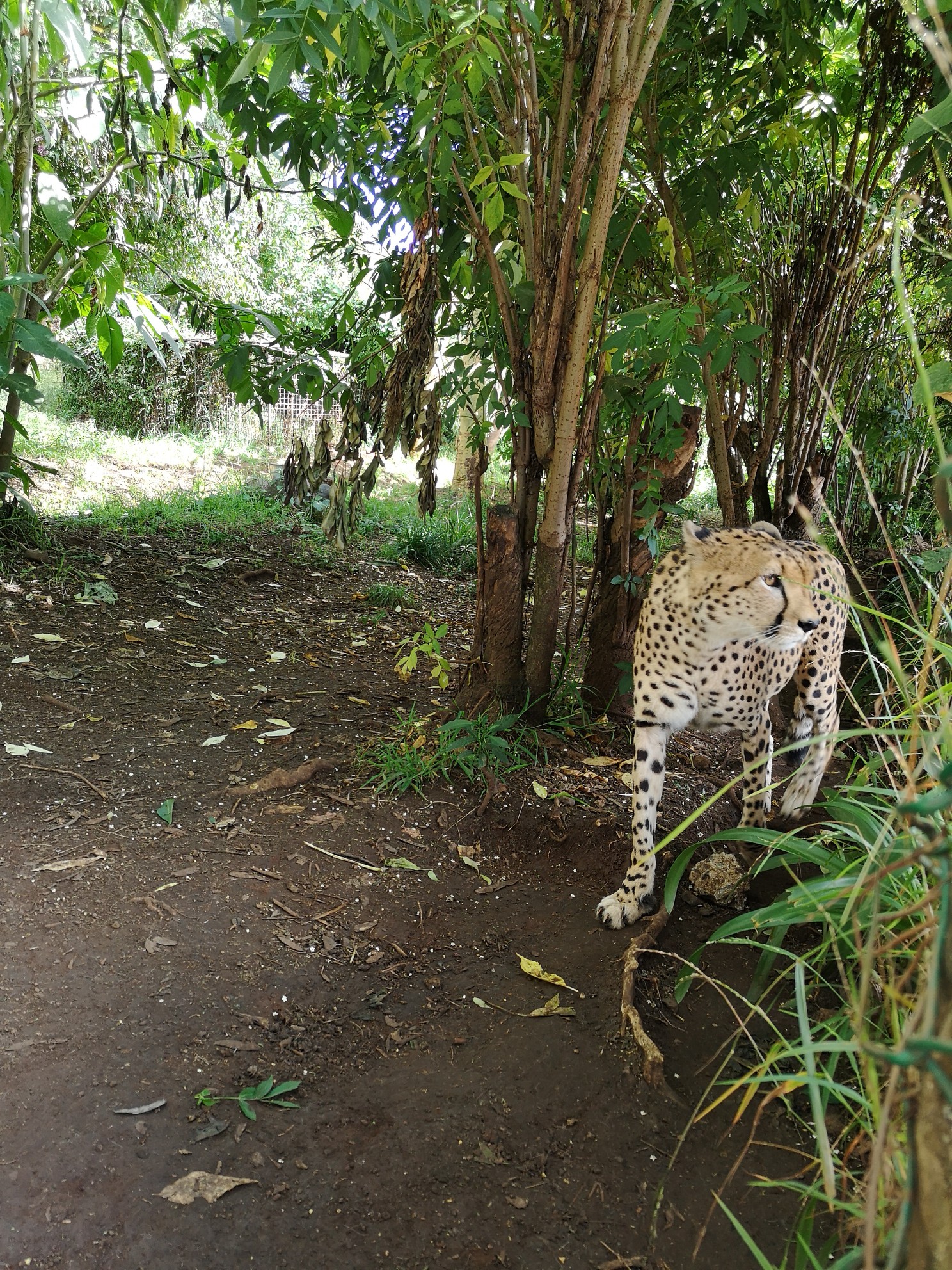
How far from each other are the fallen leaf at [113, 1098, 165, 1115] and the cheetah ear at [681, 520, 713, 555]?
2274 mm

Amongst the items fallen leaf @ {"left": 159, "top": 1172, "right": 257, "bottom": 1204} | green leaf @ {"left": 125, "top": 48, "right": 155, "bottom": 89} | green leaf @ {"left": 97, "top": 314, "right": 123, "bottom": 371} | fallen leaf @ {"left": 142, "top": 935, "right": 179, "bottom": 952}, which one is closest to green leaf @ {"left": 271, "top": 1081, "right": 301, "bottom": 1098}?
fallen leaf @ {"left": 159, "top": 1172, "right": 257, "bottom": 1204}

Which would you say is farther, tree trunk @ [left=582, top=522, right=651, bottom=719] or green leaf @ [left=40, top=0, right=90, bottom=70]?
tree trunk @ [left=582, top=522, right=651, bottom=719]

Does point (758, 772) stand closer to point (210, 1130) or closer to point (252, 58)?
point (210, 1130)

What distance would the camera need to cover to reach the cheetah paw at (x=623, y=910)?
2936mm

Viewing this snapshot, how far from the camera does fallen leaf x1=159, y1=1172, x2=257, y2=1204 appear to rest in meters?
1.92

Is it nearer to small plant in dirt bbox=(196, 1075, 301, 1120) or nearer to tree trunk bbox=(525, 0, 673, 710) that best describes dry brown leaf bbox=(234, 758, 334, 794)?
tree trunk bbox=(525, 0, 673, 710)

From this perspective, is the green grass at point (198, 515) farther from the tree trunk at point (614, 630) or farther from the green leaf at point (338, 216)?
the tree trunk at point (614, 630)

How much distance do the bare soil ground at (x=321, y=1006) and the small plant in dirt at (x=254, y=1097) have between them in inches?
1.1

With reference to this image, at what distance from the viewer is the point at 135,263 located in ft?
21.5

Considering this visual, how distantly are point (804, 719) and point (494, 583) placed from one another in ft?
4.68

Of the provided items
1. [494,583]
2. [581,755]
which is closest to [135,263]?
[494,583]

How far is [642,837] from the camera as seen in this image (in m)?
3.07

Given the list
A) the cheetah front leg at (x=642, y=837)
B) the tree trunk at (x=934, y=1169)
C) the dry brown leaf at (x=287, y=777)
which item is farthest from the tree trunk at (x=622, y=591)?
the tree trunk at (x=934, y=1169)

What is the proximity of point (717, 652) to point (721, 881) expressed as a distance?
77 cm
